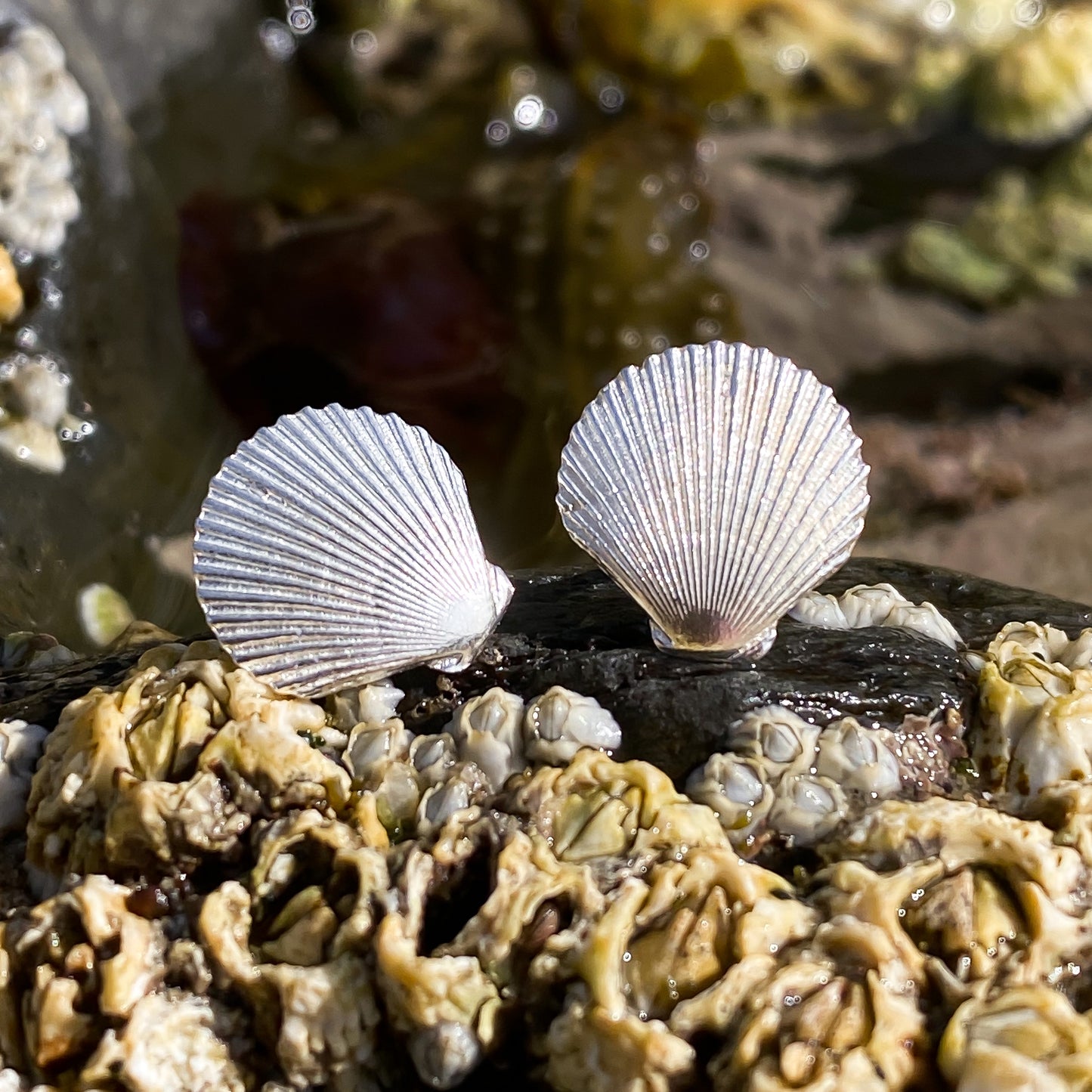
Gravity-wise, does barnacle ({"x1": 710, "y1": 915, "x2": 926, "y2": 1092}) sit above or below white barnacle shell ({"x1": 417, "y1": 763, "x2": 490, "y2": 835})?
below

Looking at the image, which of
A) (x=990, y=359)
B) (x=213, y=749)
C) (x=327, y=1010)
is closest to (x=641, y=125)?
(x=990, y=359)

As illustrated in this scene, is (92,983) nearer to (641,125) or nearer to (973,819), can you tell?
(973,819)

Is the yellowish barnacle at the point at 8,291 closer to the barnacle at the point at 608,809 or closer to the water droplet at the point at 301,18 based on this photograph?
the barnacle at the point at 608,809

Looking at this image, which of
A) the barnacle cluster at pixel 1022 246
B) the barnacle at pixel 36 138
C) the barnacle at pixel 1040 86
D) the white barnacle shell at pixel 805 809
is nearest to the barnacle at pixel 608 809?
the white barnacle shell at pixel 805 809

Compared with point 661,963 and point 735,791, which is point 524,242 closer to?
point 735,791

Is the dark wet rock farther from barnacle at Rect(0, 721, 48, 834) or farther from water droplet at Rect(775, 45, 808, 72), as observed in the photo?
water droplet at Rect(775, 45, 808, 72)

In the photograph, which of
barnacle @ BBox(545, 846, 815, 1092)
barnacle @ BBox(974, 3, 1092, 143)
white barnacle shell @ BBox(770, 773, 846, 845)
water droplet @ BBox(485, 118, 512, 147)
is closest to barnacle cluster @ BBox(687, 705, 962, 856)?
white barnacle shell @ BBox(770, 773, 846, 845)
